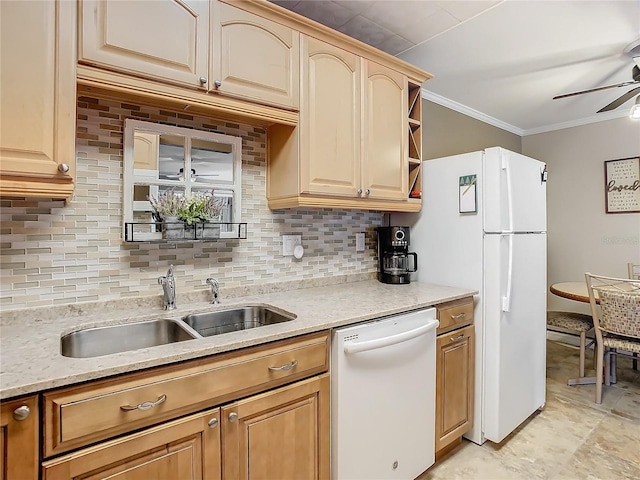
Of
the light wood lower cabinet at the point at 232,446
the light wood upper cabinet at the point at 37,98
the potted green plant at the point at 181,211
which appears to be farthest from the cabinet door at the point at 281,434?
the light wood upper cabinet at the point at 37,98

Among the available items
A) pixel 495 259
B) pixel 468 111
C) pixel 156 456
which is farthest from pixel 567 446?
pixel 468 111

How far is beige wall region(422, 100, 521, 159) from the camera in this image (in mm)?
3080

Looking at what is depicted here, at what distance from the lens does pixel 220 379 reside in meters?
1.17

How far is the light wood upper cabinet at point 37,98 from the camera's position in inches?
43.1

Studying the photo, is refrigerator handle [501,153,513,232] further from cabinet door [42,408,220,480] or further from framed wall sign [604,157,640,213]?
framed wall sign [604,157,640,213]

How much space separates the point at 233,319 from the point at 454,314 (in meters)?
1.20

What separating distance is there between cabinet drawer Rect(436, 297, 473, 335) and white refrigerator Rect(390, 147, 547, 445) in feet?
0.27

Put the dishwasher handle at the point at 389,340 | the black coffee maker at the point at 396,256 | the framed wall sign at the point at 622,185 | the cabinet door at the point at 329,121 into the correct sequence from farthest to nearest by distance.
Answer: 1. the framed wall sign at the point at 622,185
2. the black coffee maker at the point at 396,256
3. the cabinet door at the point at 329,121
4. the dishwasher handle at the point at 389,340

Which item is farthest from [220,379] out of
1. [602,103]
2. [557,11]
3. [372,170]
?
[602,103]

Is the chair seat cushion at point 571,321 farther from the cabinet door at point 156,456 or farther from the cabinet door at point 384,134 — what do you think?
the cabinet door at point 156,456

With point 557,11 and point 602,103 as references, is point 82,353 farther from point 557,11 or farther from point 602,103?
point 602,103

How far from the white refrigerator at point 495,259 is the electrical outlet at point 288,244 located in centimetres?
90

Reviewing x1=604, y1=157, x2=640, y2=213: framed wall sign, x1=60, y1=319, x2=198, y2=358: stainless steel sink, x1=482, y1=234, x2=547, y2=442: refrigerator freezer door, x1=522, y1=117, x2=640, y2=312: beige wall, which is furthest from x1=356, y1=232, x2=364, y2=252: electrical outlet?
x1=604, y1=157, x2=640, y2=213: framed wall sign

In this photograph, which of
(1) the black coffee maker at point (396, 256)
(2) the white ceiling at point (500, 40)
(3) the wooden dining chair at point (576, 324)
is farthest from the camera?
(3) the wooden dining chair at point (576, 324)
